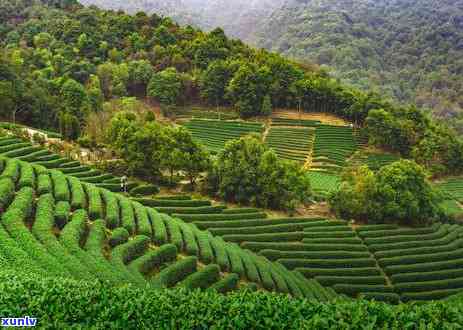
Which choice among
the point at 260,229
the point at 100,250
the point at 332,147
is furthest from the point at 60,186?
the point at 332,147

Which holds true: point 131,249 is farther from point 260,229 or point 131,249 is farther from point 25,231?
point 260,229

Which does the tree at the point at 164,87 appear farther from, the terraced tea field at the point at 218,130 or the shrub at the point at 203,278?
the shrub at the point at 203,278

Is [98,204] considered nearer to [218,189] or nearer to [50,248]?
[50,248]

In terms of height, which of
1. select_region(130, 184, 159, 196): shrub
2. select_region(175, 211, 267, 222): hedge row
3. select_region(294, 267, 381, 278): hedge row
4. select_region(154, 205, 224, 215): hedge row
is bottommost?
select_region(294, 267, 381, 278): hedge row

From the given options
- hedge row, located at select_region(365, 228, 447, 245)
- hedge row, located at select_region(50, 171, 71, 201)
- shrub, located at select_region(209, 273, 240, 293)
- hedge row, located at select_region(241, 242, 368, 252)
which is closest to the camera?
shrub, located at select_region(209, 273, 240, 293)

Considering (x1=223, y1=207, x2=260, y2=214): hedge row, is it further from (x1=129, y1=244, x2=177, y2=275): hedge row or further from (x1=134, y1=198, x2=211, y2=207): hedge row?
(x1=129, y1=244, x2=177, y2=275): hedge row

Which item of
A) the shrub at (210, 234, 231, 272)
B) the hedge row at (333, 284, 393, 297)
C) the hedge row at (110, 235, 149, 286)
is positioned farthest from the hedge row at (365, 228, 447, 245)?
the hedge row at (110, 235, 149, 286)

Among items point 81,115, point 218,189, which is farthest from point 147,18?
point 218,189

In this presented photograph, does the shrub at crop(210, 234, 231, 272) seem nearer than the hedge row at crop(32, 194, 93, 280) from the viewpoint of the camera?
No
